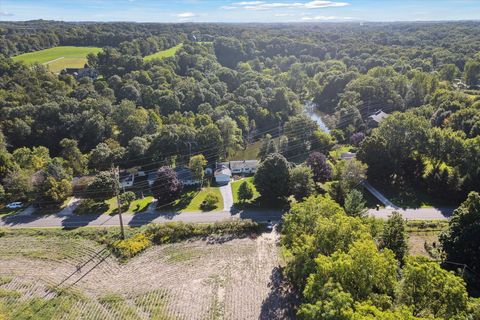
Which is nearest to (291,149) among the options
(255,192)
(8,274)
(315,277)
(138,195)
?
(255,192)

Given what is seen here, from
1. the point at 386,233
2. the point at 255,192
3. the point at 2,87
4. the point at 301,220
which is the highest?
the point at 2,87

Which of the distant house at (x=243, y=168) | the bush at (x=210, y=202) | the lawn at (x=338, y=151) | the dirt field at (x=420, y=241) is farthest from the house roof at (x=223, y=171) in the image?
the dirt field at (x=420, y=241)

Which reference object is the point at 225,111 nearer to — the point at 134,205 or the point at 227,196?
the point at 227,196

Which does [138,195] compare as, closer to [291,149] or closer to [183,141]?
[183,141]

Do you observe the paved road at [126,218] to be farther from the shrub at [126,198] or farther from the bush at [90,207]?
the shrub at [126,198]

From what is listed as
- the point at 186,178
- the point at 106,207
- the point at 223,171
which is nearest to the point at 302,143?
the point at 223,171

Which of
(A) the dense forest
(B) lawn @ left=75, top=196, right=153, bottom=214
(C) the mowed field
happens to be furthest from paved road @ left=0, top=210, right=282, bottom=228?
(C) the mowed field
